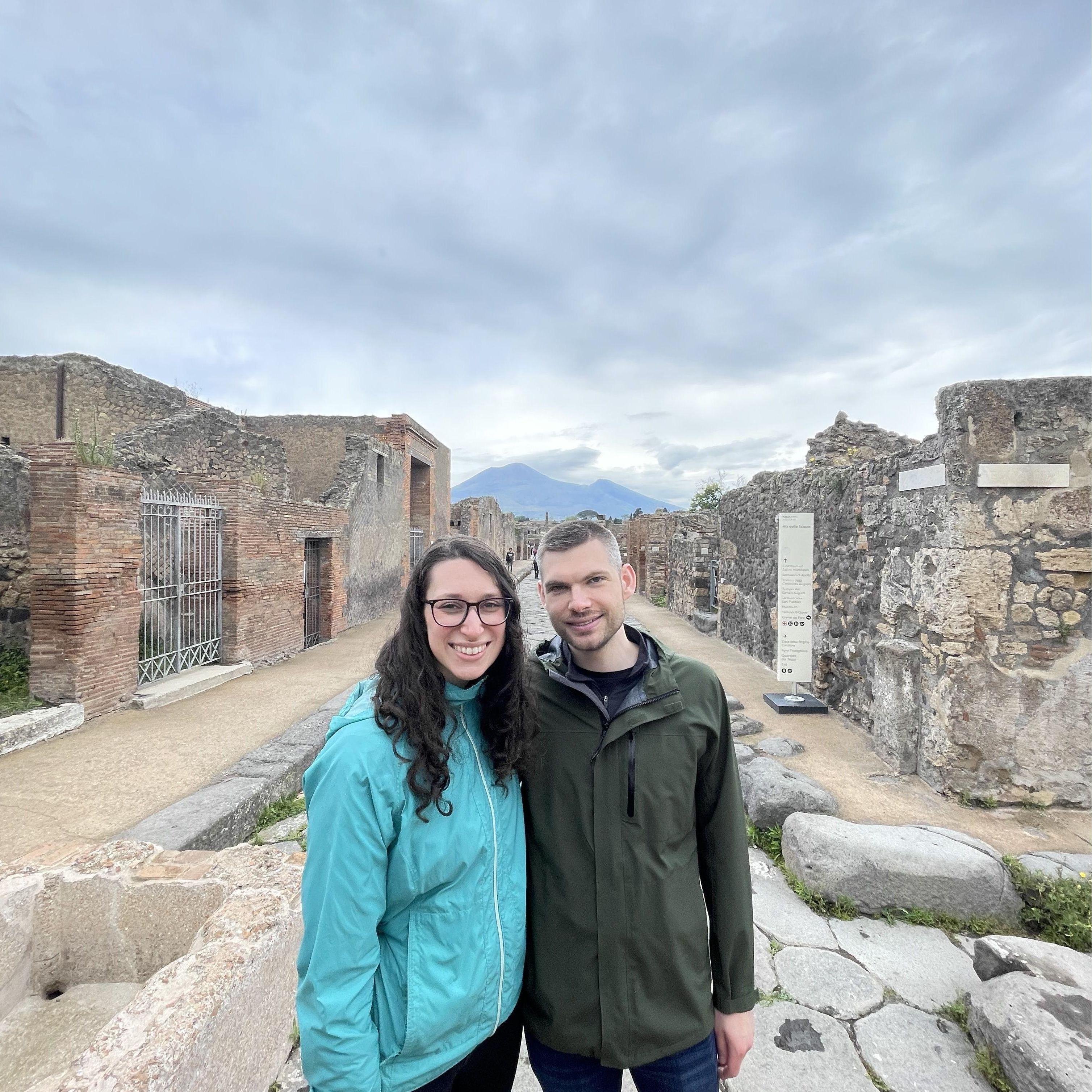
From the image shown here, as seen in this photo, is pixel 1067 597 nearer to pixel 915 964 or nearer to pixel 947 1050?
pixel 915 964

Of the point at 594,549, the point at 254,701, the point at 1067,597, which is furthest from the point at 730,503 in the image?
the point at 594,549

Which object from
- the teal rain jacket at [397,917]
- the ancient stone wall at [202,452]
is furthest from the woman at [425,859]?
the ancient stone wall at [202,452]

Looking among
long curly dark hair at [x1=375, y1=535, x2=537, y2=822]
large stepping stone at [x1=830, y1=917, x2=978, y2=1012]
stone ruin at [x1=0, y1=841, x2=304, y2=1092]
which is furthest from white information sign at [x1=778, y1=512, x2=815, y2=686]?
long curly dark hair at [x1=375, y1=535, x2=537, y2=822]

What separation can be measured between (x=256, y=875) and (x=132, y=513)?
4892 mm

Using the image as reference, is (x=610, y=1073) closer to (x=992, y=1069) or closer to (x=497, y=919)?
(x=497, y=919)

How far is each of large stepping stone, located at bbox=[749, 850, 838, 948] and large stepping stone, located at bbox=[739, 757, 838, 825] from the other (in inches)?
13.7

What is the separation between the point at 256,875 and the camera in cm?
239

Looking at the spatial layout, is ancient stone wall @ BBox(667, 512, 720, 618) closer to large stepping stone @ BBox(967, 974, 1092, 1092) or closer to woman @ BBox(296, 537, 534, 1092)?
large stepping stone @ BBox(967, 974, 1092, 1092)

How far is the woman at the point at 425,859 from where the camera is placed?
1.14 metres

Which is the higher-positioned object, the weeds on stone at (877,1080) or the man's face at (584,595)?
the man's face at (584,595)

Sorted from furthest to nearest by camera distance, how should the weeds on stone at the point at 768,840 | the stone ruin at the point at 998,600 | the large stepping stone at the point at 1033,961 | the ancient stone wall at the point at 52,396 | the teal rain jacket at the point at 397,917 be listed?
the ancient stone wall at the point at 52,396 → the stone ruin at the point at 998,600 → the weeds on stone at the point at 768,840 → the large stepping stone at the point at 1033,961 → the teal rain jacket at the point at 397,917

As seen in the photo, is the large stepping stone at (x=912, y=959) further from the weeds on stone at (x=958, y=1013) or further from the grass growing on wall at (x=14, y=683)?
the grass growing on wall at (x=14, y=683)

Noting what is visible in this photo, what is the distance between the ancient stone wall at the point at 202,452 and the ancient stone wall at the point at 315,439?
339 centimetres

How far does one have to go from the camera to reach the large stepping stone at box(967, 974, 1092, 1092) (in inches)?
69.2
